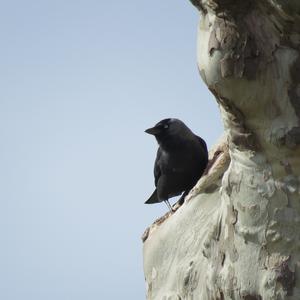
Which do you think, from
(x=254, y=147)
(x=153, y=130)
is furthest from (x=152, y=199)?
(x=254, y=147)

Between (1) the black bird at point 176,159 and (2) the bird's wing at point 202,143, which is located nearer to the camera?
(1) the black bird at point 176,159

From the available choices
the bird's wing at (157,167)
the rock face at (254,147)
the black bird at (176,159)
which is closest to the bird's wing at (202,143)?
the black bird at (176,159)

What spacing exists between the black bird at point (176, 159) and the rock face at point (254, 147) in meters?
2.56

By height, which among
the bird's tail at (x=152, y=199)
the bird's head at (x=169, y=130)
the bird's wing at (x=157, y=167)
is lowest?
the bird's tail at (x=152, y=199)

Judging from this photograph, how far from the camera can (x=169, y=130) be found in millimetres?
8570

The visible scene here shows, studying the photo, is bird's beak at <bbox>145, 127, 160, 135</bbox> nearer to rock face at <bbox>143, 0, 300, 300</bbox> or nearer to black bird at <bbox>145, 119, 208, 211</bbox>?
black bird at <bbox>145, 119, 208, 211</bbox>

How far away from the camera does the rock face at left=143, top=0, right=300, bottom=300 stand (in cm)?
425

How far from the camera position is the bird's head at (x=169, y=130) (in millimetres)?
8445

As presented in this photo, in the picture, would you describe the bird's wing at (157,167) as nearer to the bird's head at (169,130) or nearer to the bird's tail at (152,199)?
the bird's head at (169,130)

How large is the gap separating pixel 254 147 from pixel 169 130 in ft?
13.3

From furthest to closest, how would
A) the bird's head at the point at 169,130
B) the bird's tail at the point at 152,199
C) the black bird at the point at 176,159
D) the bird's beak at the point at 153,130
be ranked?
1. the bird's tail at the point at 152,199
2. the bird's beak at the point at 153,130
3. the bird's head at the point at 169,130
4. the black bird at the point at 176,159

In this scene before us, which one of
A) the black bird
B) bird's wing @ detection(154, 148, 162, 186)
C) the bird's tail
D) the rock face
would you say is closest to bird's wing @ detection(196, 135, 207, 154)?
the black bird

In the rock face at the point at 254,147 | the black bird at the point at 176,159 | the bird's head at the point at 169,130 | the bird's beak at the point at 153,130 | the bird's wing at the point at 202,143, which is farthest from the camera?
the bird's beak at the point at 153,130

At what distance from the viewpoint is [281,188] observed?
4.55 metres
